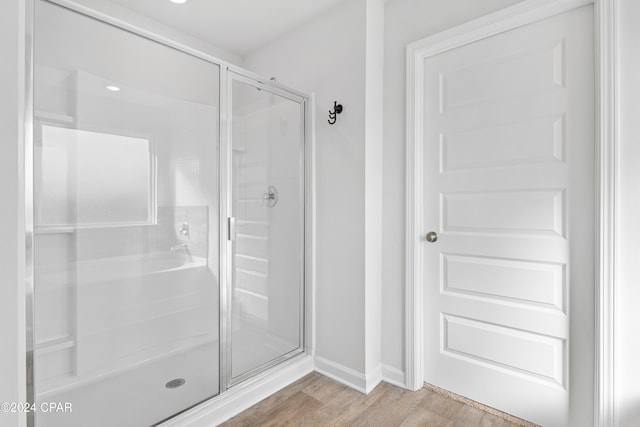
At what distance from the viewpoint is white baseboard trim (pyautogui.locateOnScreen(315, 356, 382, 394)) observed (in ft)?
6.47

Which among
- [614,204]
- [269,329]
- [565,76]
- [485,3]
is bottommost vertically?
[269,329]

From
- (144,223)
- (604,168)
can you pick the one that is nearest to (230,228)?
(144,223)

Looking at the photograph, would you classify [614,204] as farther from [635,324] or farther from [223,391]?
[223,391]

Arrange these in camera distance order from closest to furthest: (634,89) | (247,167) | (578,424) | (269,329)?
1. (634,89)
2. (578,424)
3. (247,167)
4. (269,329)

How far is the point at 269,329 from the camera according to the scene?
6.80ft

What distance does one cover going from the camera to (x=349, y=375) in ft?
6.68

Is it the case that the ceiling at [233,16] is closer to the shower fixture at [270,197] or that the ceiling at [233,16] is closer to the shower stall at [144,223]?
the shower stall at [144,223]

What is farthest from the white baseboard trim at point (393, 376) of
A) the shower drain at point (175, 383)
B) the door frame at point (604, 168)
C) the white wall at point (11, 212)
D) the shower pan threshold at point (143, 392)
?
the white wall at point (11, 212)

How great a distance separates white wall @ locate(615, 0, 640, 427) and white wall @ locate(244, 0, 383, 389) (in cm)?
117

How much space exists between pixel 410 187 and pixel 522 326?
37.5 inches

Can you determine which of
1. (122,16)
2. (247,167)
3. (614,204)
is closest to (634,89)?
(614,204)

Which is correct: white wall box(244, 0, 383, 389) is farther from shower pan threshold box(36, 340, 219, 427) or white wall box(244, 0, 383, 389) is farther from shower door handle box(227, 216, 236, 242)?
shower pan threshold box(36, 340, 219, 427)

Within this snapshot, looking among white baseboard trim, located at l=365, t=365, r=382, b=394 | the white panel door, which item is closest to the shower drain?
white baseboard trim, located at l=365, t=365, r=382, b=394

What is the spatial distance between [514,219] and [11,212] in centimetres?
200
